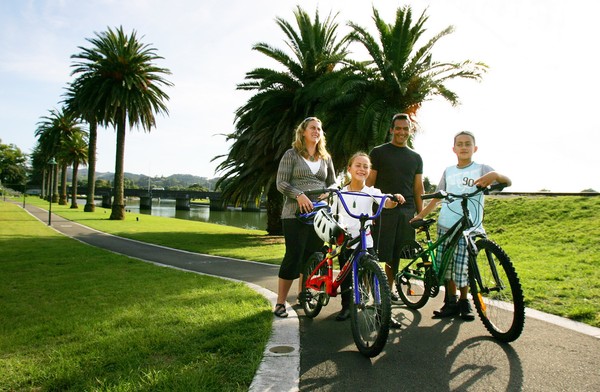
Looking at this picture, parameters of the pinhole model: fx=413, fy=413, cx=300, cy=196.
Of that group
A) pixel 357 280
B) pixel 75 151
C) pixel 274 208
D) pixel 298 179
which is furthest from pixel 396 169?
pixel 75 151

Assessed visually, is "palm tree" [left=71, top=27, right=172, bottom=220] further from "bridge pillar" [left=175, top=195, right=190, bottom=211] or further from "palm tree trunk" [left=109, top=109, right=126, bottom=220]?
"bridge pillar" [left=175, top=195, right=190, bottom=211]

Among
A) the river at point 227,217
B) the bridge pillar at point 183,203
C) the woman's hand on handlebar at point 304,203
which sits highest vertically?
the woman's hand on handlebar at point 304,203

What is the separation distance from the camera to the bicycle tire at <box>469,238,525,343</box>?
341cm

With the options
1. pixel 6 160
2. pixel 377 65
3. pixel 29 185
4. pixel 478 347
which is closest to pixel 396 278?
pixel 478 347

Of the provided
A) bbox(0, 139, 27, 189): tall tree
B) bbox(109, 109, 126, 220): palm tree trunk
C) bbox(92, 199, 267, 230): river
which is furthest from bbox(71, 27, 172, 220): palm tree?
bbox(0, 139, 27, 189): tall tree

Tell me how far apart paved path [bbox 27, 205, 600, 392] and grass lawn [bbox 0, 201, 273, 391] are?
11.8 inches

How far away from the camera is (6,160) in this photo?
9262 centimetres

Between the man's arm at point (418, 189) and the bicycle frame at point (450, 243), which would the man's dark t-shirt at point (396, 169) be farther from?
the bicycle frame at point (450, 243)

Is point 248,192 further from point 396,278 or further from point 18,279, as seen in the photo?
point 396,278

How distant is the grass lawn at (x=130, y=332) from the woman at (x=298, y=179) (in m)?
0.55

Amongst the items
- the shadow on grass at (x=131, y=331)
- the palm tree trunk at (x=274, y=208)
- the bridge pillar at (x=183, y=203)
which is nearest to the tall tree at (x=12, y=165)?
the bridge pillar at (x=183, y=203)

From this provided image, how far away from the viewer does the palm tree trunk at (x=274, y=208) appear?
18.0 m

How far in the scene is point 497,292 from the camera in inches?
143

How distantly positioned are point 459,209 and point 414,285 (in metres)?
1.34
